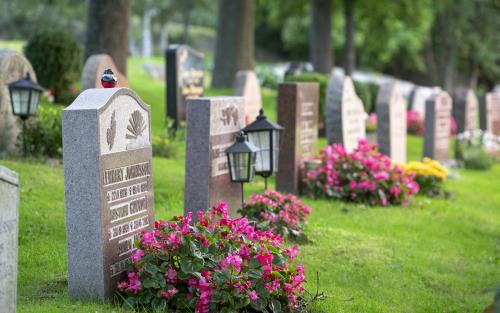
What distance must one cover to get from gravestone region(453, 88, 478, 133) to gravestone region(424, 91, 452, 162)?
3294mm

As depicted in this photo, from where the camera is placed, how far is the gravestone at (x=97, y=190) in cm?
591

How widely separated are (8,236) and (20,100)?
6.27m

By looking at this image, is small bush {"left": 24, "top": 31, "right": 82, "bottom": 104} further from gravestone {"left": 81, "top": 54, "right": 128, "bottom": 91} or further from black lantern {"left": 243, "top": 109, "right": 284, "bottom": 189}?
black lantern {"left": 243, "top": 109, "right": 284, "bottom": 189}

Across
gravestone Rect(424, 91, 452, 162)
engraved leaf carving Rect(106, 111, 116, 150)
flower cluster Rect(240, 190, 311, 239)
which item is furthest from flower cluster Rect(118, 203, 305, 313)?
gravestone Rect(424, 91, 452, 162)

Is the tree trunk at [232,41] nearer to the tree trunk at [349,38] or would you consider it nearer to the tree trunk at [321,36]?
the tree trunk at [321,36]

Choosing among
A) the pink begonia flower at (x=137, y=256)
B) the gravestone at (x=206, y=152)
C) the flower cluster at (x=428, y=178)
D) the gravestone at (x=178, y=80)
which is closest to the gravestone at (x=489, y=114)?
the flower cluster at (x=428, y=178)

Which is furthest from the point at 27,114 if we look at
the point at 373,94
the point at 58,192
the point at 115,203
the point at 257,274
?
the point at 373,94

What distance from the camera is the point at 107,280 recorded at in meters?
6.07

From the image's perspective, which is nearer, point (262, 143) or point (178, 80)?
point (262, 143)

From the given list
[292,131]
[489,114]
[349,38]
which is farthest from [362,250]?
[349,38]

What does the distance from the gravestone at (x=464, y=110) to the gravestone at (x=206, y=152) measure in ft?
44.4

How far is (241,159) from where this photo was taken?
818 centimetres

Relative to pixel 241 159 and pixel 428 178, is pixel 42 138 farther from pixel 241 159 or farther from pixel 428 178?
pixel 428 178

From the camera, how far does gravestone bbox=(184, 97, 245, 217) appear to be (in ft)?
27.1
